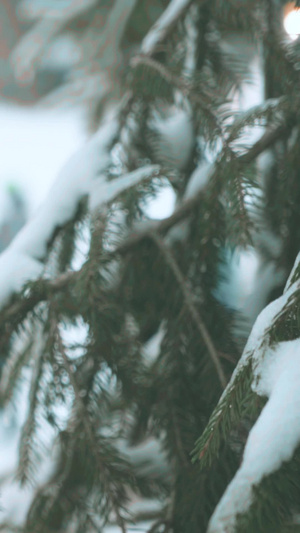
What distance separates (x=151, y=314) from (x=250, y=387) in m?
Answer: 0.40

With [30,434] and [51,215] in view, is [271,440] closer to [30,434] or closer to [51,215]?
[30,434]

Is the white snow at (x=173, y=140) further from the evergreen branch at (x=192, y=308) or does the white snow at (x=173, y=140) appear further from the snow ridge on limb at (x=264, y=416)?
the snow ridge on limb at (x=264, y=416)

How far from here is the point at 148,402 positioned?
0.75 metres

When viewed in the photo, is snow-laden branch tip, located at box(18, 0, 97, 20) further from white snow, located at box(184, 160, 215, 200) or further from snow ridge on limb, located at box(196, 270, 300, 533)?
snow ridge on limb, located at box(196, 270, 300, 533)

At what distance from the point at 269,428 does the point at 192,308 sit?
0.35 meters

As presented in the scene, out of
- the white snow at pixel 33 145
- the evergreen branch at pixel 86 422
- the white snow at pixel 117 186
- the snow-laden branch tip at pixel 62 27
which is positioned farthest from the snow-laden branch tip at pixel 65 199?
the white snow at pixel 33 145

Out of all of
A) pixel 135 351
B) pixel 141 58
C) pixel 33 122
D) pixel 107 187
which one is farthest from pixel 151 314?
pixel 33 122

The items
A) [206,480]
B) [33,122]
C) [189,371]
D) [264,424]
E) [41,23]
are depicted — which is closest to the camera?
[264,424]

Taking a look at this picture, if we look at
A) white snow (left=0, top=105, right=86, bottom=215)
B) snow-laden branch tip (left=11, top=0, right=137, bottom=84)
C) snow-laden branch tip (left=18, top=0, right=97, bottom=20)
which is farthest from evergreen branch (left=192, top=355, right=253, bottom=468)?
white snow (left=0, top=105, right=86, bottom=215)

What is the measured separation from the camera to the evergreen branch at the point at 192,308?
2.14ft

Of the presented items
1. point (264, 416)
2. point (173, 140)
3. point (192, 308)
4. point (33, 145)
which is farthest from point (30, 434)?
point (33, 145)

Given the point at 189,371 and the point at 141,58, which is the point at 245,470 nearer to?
the point at 189,371

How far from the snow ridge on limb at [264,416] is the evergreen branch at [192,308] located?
20 centimetres

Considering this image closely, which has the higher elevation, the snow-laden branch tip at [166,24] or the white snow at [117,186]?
the snow-laden branch tip at [166,24]
